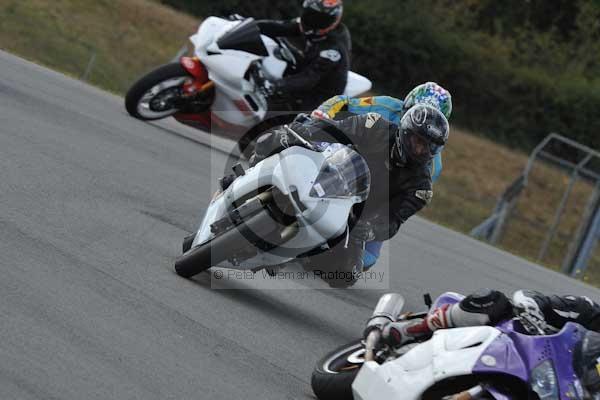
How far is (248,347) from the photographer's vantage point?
627 centimetres

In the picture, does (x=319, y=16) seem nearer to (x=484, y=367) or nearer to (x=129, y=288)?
(x=129, y=288)

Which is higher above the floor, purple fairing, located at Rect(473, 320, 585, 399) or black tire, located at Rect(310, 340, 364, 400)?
purple fairing, located at Rect(473, 320, 585, 399)

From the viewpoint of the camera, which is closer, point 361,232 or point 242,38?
point 361,232

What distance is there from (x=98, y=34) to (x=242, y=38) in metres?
13.6

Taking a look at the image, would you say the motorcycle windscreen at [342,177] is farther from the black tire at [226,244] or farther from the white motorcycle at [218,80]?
the white motorcycle at [218,80]

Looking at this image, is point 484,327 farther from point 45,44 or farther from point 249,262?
point 45,44

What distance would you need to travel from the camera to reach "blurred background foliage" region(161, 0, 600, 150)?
29594mm

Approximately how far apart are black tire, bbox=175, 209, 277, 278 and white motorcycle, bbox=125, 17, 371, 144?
5951mm

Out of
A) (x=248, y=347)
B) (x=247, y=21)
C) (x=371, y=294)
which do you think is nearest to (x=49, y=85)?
(x=247, y=21)

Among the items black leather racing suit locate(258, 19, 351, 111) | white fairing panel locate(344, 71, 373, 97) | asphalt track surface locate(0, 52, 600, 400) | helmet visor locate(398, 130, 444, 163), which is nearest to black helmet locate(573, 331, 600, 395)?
asphalt track surface locate(0, 52, 600, 400)

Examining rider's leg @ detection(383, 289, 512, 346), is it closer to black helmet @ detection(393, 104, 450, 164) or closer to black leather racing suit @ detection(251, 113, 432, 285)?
black helmet @ detection(393, 104, 450, 164)

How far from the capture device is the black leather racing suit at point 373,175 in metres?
7.53

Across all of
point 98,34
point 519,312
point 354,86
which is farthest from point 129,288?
point 98,34

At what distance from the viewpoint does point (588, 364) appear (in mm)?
4777
